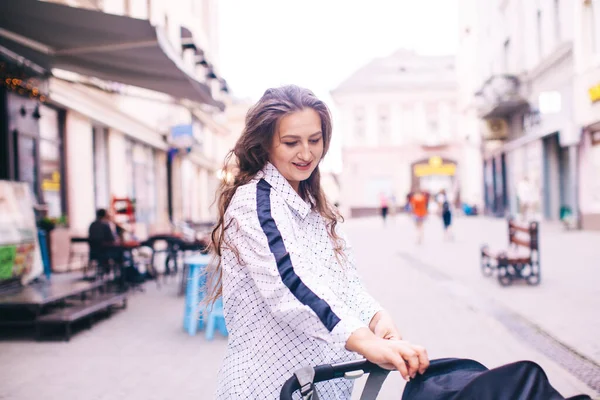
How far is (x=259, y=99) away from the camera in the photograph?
5.78ft

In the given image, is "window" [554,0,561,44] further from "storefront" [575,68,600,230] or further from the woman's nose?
the woman's nose

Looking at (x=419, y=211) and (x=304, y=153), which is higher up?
(x=304, y=153)

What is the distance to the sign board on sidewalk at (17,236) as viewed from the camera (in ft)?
23.0

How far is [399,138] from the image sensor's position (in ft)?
159

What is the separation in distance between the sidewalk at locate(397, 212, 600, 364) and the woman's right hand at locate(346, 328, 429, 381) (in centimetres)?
387

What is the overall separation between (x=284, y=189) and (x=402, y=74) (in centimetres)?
4986

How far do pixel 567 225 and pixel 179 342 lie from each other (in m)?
16.1

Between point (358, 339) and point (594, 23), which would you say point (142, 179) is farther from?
point (358, 339)

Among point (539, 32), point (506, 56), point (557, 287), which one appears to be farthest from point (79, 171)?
point (506, 56)

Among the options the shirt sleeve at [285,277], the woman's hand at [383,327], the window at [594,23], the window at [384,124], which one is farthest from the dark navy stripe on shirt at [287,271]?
the window at [384,124]

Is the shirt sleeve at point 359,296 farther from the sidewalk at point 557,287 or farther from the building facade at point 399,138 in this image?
the building facade at point 399,138

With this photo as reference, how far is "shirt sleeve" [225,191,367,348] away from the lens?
1.40 metres

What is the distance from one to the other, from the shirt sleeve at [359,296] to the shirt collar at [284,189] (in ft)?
0.88

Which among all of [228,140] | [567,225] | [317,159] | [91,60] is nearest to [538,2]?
[567,225]
